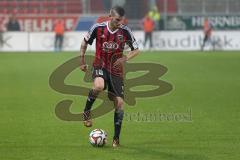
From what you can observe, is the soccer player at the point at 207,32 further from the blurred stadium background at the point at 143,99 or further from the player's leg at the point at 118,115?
the player's leg at the point at 118,115

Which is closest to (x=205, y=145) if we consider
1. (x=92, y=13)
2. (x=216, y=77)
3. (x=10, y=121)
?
(x=10, y=121)

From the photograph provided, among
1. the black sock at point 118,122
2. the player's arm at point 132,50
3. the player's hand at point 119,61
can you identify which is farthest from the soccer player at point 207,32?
the black sock at point 118,122

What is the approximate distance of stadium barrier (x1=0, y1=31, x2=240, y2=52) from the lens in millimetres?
41750

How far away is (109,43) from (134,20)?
35.0 m

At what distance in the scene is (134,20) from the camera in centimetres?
4559

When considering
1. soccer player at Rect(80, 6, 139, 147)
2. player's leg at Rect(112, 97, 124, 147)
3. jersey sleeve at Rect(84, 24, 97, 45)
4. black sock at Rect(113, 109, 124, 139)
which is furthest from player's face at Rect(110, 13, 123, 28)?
black sock at Rect(113, 109, 124, 139)

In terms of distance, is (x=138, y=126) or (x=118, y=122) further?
(x=138, y=126)

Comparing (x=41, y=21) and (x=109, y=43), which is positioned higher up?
(x=109, y=43)

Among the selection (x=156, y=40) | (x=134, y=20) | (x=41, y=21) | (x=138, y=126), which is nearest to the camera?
(x=138, y=126)

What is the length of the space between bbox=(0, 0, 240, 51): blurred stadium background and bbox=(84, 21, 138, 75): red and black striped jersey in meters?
30.9

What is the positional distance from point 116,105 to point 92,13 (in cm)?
3558

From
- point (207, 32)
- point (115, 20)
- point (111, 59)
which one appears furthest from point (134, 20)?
point (115, 20)

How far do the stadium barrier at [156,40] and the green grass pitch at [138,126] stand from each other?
18468 mm

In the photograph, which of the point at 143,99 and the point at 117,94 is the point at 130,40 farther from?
the point at 143,99
